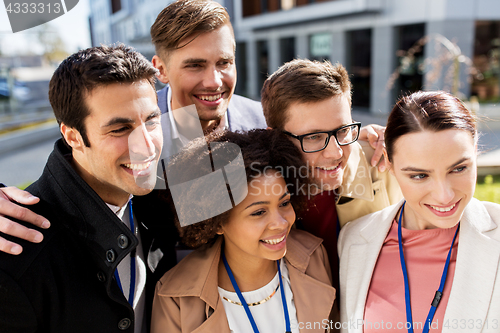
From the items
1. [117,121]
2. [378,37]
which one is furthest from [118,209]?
[378,37]

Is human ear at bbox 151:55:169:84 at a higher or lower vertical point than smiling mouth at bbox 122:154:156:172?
higher

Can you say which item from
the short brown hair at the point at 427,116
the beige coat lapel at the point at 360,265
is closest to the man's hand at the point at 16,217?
the beige coat lapel at the point at 360,265

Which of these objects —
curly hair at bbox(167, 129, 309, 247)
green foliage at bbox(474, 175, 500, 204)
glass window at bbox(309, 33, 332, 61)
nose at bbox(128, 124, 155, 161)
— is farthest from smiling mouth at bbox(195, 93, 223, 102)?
glass window at bbox(309, 33, 332, 61)

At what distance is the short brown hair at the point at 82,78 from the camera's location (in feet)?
6.20

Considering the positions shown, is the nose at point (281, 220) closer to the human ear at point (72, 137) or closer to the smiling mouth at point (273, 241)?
the smiling mouth at point (273, 241)

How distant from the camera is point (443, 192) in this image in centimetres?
187

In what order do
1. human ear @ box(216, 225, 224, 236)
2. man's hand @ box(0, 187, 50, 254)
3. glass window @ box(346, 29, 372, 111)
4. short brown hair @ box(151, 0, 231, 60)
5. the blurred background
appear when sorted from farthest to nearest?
glass window @ box(346, 29, 372, 111), the blurred background, short brown hair @ box(151, 0, 231, 60), human ear @ box(216, 225, 224, 236), man's hand @ box(0, 187, 50, 254)

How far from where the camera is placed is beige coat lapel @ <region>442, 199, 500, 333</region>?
182 cm

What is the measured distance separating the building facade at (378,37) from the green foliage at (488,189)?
192cm

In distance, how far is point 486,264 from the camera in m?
1.87

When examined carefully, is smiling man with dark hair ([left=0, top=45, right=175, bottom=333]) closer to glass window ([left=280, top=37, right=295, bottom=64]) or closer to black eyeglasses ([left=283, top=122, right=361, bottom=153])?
black eyeglasses ([left=283, top=122, right=361, bottom=153])

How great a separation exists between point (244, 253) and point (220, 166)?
0.51 metres

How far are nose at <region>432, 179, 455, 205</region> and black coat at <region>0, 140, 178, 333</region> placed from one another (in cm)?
148

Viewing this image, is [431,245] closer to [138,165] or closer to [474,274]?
[474,274]
